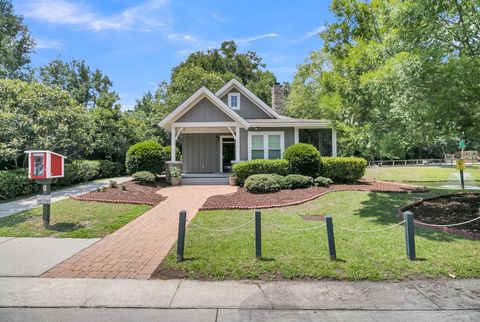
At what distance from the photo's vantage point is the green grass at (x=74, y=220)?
7543 millimetres

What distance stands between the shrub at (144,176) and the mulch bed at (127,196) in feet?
2.74

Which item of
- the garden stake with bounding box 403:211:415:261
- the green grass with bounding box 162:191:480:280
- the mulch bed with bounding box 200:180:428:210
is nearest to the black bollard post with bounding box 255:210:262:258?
the green grass with bounding box 162:191:480:280

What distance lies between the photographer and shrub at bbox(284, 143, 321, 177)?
1522 centimetres

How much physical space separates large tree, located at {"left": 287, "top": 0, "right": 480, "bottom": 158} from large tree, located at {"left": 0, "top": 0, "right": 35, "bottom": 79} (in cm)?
2829

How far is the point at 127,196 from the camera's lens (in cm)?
1225

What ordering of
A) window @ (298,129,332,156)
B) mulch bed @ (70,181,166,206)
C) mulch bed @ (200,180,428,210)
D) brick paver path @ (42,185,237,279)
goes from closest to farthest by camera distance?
brick paver path @ (42,185,237,279) < mulch bed @ (200,180,428,210) < mulch bed @ (70,181,166,206) < window @ (298,129,332,156)

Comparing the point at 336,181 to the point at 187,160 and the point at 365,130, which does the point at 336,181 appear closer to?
the point at 365,130

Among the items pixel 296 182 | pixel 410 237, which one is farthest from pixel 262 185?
pixel 410 237

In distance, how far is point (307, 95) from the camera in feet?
114

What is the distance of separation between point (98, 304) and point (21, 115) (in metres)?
12.0

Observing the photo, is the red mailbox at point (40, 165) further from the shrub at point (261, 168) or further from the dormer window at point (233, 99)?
the dormer window at point (233, 99)

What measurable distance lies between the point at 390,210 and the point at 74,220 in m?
9.86

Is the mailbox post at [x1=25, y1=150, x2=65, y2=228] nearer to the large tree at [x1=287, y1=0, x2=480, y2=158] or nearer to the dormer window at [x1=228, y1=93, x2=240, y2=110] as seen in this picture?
the large tree at [x1=287, y1=0, x2=480, y2=158]

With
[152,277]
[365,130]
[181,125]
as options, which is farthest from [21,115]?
[365,130]
